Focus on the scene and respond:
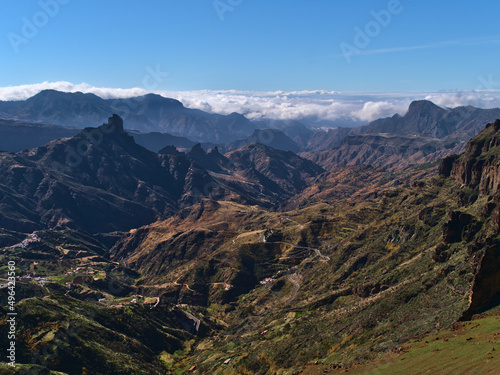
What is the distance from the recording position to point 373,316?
426ft

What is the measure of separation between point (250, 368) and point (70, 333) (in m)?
76.3

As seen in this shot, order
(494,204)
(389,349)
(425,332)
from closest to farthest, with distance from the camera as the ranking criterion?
(389,349)
(425,332)
(494,204)

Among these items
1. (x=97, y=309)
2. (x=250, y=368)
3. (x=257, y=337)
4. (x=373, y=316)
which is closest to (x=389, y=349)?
(x=373, y=316)

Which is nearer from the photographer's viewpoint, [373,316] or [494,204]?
[373,316]

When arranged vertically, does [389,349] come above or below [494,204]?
below

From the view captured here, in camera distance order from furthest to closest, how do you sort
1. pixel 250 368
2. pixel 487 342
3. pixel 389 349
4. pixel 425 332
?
1. pixel 250 368
2. pixel 425 332
3. pixel 389 349
4. pixel 487 342

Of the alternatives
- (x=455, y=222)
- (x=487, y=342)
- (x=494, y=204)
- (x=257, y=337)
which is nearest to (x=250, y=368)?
(x=257, y=337)

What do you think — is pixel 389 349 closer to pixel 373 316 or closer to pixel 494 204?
pixel 373 316

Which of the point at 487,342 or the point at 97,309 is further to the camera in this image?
the point at 97,309

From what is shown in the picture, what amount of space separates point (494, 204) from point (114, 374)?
162047 millimetres

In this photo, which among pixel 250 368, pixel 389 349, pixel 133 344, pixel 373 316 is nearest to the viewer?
pixel 389 349

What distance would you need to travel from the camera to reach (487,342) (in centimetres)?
6975

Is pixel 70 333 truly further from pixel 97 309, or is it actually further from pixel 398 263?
pixel 398 263

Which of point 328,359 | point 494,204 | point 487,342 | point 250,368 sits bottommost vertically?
point 250,368
